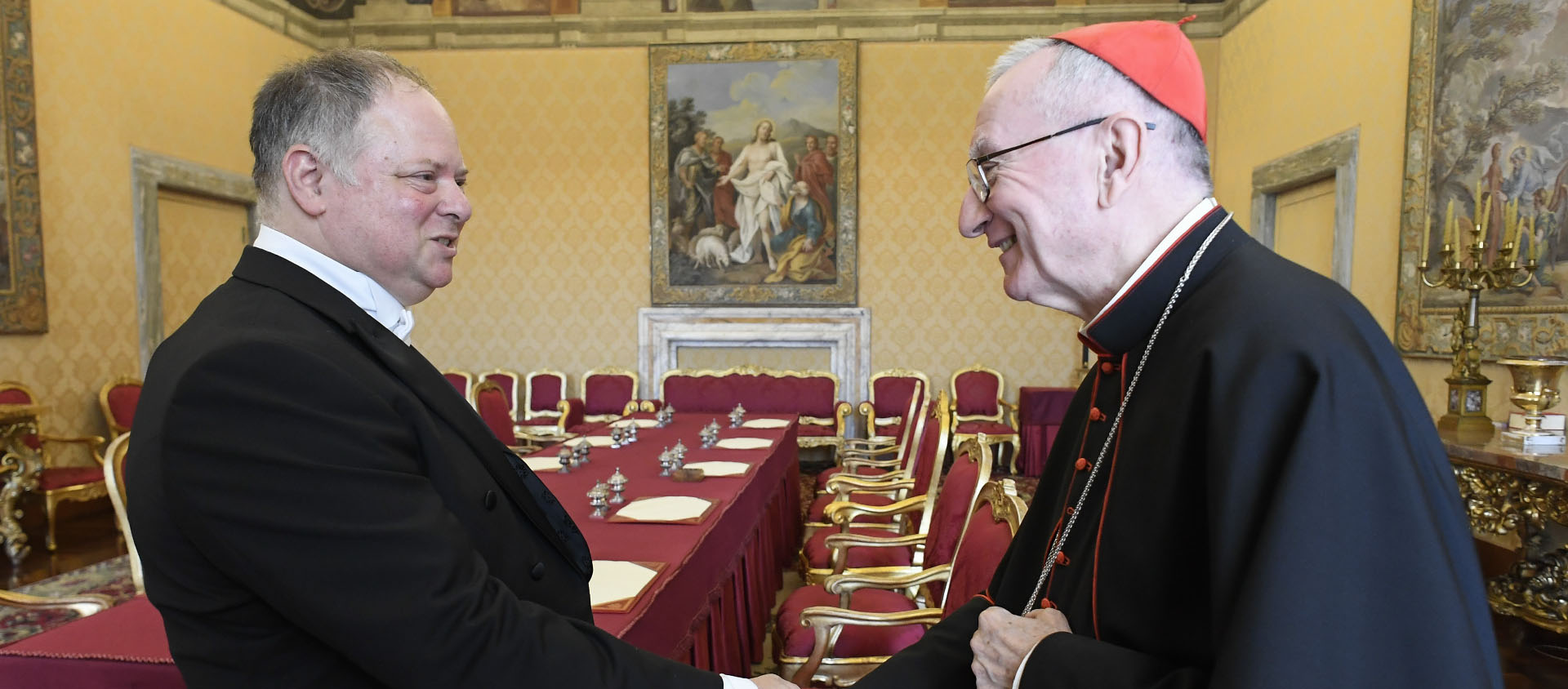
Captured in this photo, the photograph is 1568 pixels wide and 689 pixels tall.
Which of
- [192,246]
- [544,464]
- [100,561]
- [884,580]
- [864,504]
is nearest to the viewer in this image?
[884,580]

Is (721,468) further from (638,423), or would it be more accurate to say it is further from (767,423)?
(767,423)

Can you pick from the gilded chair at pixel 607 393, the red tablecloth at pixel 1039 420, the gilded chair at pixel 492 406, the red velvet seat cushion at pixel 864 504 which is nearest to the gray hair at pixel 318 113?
the red velvet seat cushion at pixel 864 504

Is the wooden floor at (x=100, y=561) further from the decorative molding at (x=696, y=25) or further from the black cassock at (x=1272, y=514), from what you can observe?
the decorative molding at (x=696, y=25)

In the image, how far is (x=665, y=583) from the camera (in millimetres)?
2059

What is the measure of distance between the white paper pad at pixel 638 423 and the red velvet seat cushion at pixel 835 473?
125 centimetres

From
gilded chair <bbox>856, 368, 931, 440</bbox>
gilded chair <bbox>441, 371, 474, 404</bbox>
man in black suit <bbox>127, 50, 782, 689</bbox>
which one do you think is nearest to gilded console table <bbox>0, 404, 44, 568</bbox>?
gilded chair <bbox>441, 371, 474, 404</bbox>

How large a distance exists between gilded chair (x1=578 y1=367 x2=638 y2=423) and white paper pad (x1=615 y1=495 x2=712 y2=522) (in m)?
5.97

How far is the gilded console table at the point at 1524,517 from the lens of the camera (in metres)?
3.42

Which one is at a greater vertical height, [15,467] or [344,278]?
[344,278]

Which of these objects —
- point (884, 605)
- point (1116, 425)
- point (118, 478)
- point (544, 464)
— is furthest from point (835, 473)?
point (1116, 425)

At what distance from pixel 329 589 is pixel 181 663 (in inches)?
13.0

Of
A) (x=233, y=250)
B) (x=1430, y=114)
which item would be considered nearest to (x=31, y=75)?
(x=233, y=250)

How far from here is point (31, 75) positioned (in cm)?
596

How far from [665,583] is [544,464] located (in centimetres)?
208
